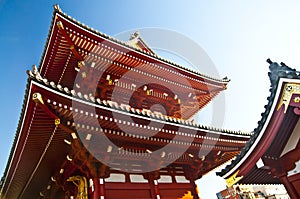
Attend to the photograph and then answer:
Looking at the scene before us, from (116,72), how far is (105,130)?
391cm

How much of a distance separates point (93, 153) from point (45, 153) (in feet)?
6.52

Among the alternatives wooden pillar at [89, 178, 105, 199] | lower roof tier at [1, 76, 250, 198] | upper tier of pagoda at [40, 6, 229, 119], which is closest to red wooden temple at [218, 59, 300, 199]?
lower roof tier at [1, 76, 250, 198]

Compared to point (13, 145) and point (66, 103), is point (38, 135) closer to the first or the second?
point (13, 145)

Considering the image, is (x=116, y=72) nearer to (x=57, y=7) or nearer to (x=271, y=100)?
(x=57, y=7)

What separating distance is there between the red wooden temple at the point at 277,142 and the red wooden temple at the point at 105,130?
88.7 inches

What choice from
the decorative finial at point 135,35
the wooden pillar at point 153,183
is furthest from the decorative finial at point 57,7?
the wooden pillar at point 153,183

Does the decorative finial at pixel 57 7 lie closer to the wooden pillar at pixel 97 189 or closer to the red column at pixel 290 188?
the wooden pillar at pixel 97 189

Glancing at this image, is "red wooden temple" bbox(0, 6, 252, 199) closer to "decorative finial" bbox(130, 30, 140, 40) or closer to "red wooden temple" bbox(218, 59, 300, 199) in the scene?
"red wooden temple" bbox(218, 59, 300, 199)

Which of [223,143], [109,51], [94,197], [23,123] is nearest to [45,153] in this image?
[23,123]

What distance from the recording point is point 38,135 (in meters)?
6.78

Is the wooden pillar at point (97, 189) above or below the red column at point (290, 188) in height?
above

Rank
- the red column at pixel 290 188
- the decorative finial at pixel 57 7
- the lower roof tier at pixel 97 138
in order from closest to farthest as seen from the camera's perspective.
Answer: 1. the red column at pixel 290 188
2. the lower roof tier at pixel 97 138
3. the decorative finial at pixel 57 7

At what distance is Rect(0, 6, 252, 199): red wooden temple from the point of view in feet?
20.3

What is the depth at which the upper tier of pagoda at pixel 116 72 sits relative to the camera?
345 inches
